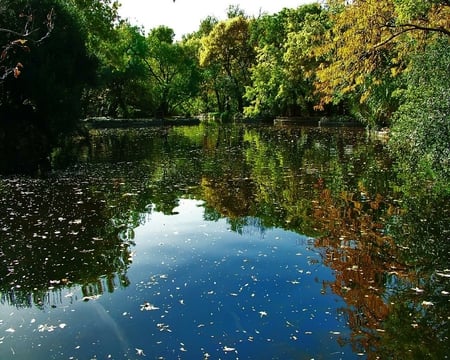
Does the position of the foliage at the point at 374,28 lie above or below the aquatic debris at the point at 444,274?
above

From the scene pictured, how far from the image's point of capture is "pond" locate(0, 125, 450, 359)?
519 cm

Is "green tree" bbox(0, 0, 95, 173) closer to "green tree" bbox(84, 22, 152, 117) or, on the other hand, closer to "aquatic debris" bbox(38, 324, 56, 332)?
"aquatic debris" bbox(38, 324, 56, 332)

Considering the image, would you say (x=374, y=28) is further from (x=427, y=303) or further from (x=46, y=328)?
(x=46, y=328)

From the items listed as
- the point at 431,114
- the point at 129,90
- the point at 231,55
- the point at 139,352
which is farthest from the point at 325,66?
the point at 231,55

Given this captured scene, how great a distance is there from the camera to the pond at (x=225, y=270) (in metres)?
5.19

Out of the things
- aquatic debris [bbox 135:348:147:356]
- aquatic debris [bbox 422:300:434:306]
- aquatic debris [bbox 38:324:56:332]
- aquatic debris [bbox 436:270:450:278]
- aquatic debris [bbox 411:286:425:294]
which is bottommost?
aquatic debris [bbox 38:324:56:332]

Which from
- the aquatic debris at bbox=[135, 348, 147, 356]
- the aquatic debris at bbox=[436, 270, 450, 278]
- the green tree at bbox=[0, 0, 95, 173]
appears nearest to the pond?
the aquatic debris at bbox=[135, 348, 147, 356]

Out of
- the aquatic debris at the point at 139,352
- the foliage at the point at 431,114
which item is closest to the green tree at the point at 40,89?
the foliage at the point at 431,114

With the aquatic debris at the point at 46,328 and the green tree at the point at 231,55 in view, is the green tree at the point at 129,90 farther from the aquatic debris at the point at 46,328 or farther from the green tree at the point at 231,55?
the aquatic debris at the point at 46,328

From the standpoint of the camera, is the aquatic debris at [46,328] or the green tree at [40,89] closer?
the aquatic debris at [46,328]

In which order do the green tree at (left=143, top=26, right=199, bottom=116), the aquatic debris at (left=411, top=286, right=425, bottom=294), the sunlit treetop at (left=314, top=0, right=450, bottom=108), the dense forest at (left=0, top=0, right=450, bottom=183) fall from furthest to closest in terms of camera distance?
1. the green tree at (left=143, top=26, right=199, bottom=116)
2. the sunlit treetop at (left=314, top=0, right=450, bottom=108)
3. the dense forest at (left=0, top=0, right=450, bottom=183)
4. the aquatic debris at (left=411, top=286, right=425, bottom=294)

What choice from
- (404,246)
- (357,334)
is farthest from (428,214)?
(357,334)

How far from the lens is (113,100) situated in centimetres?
5116

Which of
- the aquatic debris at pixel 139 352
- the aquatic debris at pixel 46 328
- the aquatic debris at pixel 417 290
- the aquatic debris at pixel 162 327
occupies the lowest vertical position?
the aquatic debris at pixel 46 328
